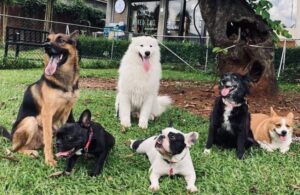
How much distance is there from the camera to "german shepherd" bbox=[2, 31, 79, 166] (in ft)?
15.7

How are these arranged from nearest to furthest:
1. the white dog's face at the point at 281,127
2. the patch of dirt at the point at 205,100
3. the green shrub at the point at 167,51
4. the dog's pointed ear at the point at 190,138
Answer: the dog's pointed ear at the point at 190,138, the white dog's face at the point at 281,127, the patch of dirt at the point at 205,100, the green shrub at the point at 167,51

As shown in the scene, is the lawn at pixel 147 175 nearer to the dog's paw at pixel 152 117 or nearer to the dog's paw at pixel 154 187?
the dog's paw at pixel 154 187

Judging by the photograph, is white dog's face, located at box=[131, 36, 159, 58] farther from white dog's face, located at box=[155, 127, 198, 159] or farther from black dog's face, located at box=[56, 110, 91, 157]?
black dog's face, located at box=[56, 110, 91, 157]

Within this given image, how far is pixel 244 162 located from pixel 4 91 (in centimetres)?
599

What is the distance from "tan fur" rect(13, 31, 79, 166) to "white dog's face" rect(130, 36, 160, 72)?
219 centimetres

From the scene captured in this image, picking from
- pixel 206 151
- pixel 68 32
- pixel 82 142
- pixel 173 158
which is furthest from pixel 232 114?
pixel 68 32

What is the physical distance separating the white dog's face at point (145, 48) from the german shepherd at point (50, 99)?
2190mm

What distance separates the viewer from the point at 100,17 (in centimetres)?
3338

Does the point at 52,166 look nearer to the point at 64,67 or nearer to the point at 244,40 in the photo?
the point at 64,67

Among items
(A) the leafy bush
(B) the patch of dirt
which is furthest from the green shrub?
(A) the leafy bush

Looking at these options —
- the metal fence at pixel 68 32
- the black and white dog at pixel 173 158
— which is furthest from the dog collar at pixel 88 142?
the metal fence at pixel 68 32

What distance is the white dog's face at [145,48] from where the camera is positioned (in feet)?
23.2

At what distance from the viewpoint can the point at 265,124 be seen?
5.93 meters

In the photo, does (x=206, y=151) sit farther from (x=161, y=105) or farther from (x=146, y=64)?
(x=161, y=105)
